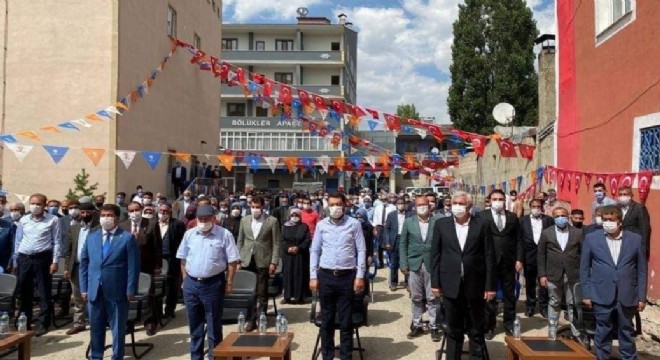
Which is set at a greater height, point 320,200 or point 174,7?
point 174,7

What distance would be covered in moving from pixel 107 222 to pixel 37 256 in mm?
2398

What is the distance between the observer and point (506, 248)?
8078 mm

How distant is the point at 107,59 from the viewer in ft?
50.8

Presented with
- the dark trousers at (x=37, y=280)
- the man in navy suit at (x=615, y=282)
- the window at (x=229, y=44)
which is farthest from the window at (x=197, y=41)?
the window at (x=229, y=44)

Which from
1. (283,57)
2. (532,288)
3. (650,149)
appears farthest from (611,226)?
(283,57)

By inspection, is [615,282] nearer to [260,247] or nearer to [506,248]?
[506,248]

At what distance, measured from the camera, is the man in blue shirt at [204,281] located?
6.22 metres

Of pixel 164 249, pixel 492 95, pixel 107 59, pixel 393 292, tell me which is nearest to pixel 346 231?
pixel 164 249

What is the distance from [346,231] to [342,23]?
40.3 metres

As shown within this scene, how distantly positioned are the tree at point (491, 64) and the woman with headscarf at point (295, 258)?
23.3m

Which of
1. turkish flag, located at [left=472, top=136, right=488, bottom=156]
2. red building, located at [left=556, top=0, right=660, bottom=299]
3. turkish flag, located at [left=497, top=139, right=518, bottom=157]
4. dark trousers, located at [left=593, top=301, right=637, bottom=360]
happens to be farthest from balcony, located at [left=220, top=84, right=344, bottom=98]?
dark trousers, located at [left=593, top=301, right=637, bottom=360]

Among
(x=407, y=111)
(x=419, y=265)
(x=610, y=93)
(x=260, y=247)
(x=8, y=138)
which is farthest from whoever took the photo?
(x=407, y=111)

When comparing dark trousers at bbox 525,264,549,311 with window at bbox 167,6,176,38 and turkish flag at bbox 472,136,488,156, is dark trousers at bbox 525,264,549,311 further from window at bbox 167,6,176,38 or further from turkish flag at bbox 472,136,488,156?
window at bbox 167,6,176,38

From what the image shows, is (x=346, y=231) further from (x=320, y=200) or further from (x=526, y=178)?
(x=320, y=200)
